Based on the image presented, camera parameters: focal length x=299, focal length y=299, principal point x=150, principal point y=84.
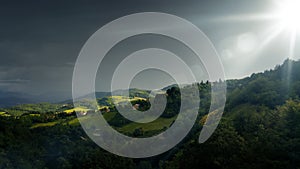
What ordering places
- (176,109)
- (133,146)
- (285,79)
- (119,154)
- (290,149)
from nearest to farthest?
(290,149)
(119,154)
(133,146)
(285,79)
(176,109)

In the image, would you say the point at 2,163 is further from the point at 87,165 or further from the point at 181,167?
the point at 181,167

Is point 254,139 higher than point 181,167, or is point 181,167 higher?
point 254,139

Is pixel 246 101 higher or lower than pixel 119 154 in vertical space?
higher

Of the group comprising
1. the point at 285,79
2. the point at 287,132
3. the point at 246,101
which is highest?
the point at 285,79

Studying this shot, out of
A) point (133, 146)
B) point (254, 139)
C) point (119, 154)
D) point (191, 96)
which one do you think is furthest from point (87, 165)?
point (191, 96)

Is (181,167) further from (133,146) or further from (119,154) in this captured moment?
(133,146)

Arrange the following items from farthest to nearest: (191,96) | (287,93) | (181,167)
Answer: (191,96)
(287,93)
(181,167)

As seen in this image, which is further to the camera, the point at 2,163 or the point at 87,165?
the point at 2,163

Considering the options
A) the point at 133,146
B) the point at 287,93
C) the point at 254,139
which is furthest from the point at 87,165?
the point at 287,93

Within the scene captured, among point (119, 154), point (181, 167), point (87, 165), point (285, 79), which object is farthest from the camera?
point (285, 79)
